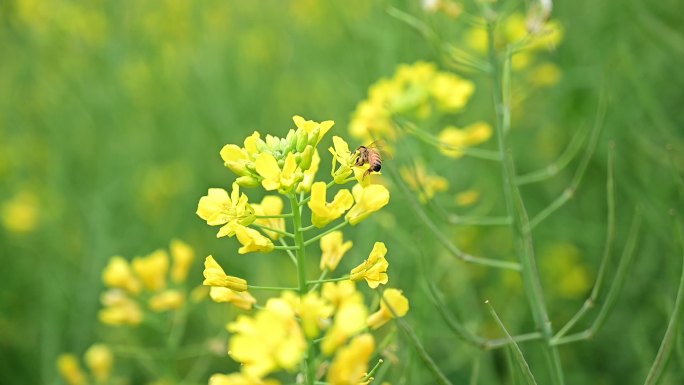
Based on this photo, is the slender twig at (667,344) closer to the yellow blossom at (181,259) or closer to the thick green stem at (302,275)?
the thick green stem at (302,275)

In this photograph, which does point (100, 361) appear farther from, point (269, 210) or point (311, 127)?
point (311, 127)

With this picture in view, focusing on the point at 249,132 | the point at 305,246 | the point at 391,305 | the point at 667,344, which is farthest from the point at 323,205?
the point at 249,132

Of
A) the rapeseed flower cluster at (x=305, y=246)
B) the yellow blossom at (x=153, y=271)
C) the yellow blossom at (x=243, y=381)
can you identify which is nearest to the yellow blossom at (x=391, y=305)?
the rapeseed flower cluster at (x=305, y=246)

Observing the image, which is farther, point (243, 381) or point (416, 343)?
point (416, 343)

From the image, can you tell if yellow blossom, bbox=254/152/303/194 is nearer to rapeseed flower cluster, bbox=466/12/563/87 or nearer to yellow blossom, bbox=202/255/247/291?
yellow blossom, bbox=202/255/247/291

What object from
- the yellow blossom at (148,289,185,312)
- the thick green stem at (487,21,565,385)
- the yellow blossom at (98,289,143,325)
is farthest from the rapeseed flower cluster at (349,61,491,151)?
the yellow blossom at (98,289,143,325)

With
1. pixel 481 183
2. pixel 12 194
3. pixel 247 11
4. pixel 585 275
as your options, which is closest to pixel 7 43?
pixel 12 194
